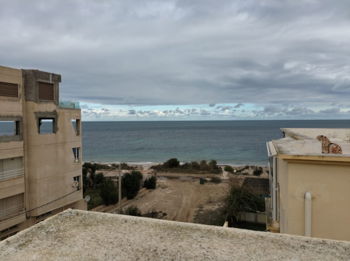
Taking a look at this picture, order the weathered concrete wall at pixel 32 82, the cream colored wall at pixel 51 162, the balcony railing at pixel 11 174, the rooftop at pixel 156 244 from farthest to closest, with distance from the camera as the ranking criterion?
the cream colored wall at pixel 51 162
the weathered concrete wall at pixel 32 82
the balcony railing at pixel 11 174
the rooftop at pixel 156 244

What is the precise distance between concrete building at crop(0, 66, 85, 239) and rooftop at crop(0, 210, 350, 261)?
14.8m

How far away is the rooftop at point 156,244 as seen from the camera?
351cm

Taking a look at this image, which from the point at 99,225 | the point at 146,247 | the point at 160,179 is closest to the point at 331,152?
the point at 146,247

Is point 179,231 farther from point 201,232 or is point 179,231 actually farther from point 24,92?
point 24,92

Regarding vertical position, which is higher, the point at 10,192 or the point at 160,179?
the point at 10,192

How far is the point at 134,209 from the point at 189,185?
47.3 ft

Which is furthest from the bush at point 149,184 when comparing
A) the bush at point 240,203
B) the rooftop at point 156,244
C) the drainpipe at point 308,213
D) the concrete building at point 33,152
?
the rooftop at point 156,244

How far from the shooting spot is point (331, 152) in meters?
6.21

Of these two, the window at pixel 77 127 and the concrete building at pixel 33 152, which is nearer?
the concrete building at pixel 33 152

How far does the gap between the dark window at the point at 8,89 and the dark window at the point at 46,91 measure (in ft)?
6.02

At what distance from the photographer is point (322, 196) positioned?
588 cm

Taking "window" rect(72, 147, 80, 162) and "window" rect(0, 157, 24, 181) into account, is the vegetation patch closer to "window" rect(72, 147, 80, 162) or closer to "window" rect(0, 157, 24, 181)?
"window" rect(72, 147, 80, 162)

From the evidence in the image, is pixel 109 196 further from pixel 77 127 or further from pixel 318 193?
pixel 318 193

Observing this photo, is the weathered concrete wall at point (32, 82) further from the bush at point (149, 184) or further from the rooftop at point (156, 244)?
the bush at point (149, 184)
